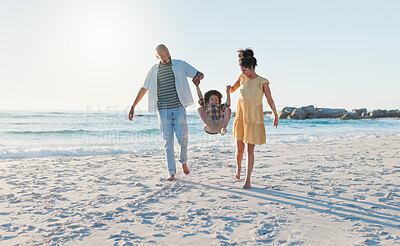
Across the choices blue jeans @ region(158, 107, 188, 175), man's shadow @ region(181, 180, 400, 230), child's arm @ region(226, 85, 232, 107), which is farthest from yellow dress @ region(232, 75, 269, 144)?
blue jeans @ region(158, 107, 188, 175)

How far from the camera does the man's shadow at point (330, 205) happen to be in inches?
103

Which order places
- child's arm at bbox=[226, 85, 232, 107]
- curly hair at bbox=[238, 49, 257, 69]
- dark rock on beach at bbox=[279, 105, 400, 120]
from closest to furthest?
curly hair at bbox=[238, 49, 257, 69], child's arm at bbox=[226, 85, 232, 107], dark rock on beach at bbox=[279, 105, 400, 120]

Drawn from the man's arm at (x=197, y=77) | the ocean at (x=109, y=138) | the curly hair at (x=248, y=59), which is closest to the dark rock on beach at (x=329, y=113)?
the ocean at (x=109, y=138)

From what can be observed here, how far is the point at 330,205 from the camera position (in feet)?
9.91

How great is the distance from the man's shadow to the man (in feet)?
3.47

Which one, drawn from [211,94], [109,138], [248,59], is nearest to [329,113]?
[109,138]

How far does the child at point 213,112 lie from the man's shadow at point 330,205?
924 mm

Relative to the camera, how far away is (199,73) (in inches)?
165

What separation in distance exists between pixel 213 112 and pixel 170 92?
27.7 inches

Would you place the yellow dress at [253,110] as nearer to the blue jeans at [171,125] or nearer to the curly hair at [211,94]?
the curly hair at [211,94]

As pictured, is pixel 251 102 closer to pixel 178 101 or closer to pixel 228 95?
pixel 228 95

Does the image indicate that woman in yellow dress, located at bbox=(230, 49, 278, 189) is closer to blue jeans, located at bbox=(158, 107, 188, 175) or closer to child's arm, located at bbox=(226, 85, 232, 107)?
child's arm, located at bbox=(226, 85, 232, 107)

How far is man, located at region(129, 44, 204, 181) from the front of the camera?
4141mm

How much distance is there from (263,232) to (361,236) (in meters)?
0.76
